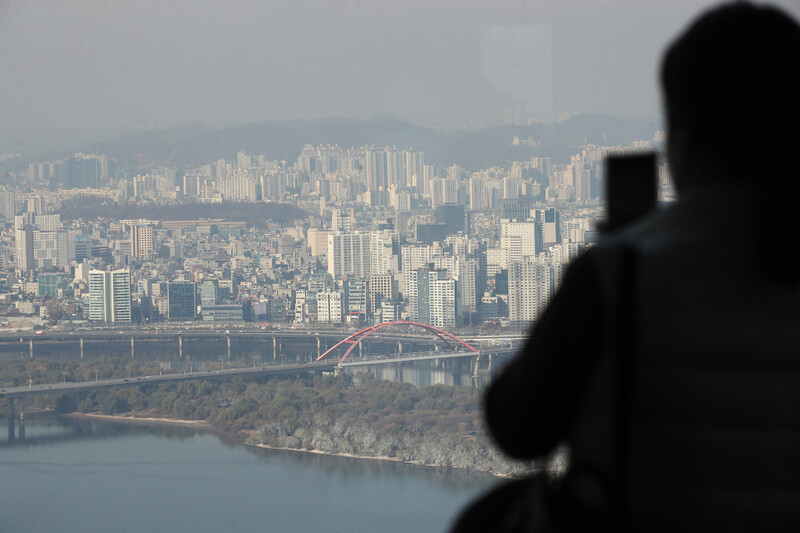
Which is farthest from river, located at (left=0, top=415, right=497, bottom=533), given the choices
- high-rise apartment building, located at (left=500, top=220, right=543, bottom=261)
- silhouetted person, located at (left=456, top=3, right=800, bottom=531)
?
silhouetted person, located at (left=456, top=3, right=800, bottom=531)

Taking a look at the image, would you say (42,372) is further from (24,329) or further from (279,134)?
(279,134)

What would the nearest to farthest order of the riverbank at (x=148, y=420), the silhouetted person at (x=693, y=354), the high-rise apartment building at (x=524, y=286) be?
the silhouetted person at (x=693, y=354) → the high-rise apartment building at (x=524, y=286) → the riverbank at (x=148, y=420)

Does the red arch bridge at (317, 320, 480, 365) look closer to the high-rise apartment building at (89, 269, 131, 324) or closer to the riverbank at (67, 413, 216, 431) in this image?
the riverbank at (67, 413, 216, 431)

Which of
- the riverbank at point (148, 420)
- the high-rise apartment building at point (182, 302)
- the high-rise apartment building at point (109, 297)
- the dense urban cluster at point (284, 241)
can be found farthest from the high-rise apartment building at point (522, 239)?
the high-rise apartment building at point (109, 297)

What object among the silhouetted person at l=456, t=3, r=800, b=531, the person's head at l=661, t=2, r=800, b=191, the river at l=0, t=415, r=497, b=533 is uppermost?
the person's head at l=661, t=2, r=800, b=191

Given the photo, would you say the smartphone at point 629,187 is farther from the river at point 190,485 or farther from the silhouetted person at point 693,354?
the river at point 190,485
